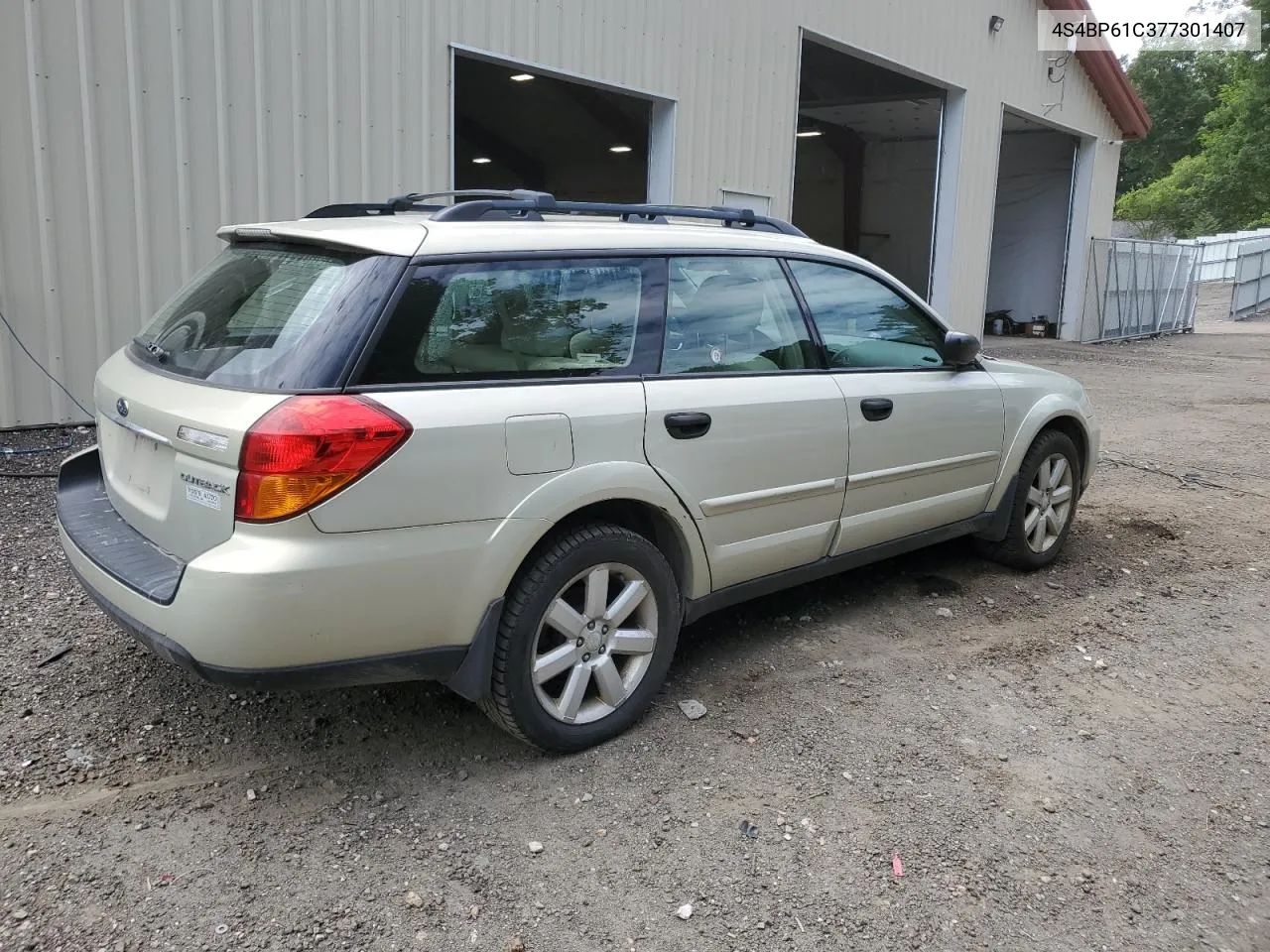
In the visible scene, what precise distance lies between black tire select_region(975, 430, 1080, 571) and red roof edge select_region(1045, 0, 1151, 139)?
47.9ft

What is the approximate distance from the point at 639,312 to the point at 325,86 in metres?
4.97

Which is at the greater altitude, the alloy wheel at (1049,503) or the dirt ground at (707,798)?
the alloy wheel at (1049,503)

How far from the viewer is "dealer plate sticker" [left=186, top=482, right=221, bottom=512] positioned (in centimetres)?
277

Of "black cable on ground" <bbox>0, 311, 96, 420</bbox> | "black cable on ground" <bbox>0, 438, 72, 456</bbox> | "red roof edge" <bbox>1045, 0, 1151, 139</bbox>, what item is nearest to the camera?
"black cable on ground" <bbox>0, 438, 72, 456</bbox>

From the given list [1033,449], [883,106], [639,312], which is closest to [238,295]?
[639,312]

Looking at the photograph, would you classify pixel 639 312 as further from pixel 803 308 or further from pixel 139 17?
pixel 139 17

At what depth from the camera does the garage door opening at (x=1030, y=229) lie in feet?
75.0

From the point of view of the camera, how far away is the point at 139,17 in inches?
255

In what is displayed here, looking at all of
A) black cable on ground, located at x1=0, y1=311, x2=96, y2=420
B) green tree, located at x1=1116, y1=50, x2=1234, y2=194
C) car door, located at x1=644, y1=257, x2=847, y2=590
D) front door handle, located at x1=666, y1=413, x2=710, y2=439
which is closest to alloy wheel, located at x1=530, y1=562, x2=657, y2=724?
car door, located at x1=644, y1=257, x2=847, y2=590

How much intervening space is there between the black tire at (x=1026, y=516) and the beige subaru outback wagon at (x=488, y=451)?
107 centimetres

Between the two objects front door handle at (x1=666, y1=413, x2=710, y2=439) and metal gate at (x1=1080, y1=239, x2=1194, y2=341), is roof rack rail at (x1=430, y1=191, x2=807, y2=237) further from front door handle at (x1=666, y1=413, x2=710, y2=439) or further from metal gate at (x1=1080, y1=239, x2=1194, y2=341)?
metal gate at (x1=1080, y1=239, x2=1194, y2=341)

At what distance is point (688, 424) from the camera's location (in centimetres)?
352

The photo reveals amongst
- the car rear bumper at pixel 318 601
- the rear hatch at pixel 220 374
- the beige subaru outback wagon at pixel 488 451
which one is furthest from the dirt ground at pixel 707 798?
the rear hatch at pixel 220 374

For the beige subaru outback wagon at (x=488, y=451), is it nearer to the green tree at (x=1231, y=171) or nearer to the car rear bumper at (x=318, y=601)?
the car rear bumper at (x=318, y=601)
